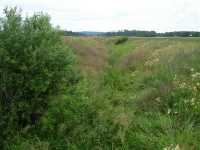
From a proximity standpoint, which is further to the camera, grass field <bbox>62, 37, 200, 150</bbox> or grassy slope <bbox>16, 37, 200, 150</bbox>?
grassy slope <bbox>16, 37, 200, 150</bbox>

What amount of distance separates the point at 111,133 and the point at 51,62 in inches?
67.9

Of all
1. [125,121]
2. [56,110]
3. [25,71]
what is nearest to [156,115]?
[125,121]

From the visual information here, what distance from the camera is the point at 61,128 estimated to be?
818cm

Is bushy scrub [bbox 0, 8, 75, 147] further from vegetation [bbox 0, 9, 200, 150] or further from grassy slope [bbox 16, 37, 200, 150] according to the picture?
grassy slope [bbox 16, 37, 200, 150]

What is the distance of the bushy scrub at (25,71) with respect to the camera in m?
7.94

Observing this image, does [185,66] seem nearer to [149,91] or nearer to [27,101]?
[149,91]

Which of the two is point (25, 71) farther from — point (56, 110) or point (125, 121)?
point (125, 121)

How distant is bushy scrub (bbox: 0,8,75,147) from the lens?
26.1ft

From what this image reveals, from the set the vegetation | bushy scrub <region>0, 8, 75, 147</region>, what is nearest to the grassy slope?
the vegetation

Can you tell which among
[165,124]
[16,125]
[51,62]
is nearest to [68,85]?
[51,62]

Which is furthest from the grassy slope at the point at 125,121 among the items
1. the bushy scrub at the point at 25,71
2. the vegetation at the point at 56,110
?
the bushy scrub at the point at 25,71

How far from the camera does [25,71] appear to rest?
798 cm

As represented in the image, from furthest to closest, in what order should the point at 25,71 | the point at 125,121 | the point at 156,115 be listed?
1. the point at 156,115
2. the point at 125,121
3. the point at 25,71

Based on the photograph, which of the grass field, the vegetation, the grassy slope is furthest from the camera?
the vegetation
